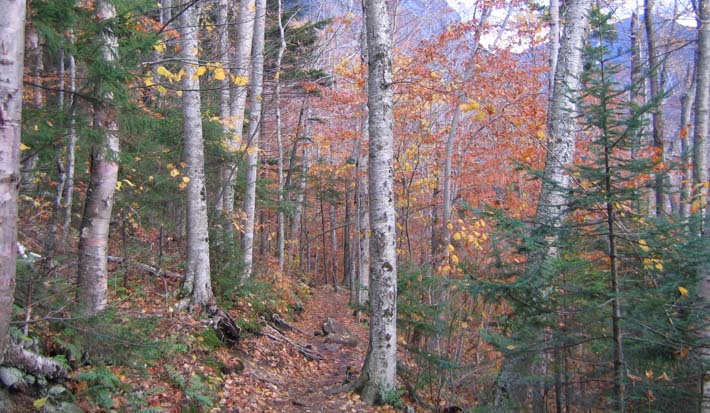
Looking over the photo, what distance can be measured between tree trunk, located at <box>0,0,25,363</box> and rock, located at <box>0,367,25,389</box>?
3.85 feet

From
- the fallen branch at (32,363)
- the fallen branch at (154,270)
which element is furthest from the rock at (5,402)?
the fallen branch at (154,270)

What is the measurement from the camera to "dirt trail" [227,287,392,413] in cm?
650

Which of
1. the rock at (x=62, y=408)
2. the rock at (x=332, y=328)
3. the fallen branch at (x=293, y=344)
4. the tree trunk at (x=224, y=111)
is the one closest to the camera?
the rock at (x=62, y=408)

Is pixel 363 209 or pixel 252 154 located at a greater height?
pixel 252 154

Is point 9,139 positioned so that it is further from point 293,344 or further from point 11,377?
point 293,344

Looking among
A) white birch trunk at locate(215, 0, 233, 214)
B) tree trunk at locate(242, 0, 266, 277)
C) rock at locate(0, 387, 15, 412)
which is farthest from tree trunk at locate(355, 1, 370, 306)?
rock at locate(0, 387, 15, 412)

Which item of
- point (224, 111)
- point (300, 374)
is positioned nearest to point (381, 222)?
point (300, 374)

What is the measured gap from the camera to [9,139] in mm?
2537

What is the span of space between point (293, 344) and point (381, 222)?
12.9 feet

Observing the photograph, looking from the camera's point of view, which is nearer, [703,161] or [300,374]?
[703,161]

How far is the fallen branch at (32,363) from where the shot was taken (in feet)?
11.7

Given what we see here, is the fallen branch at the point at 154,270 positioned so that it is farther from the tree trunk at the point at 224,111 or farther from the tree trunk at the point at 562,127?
the tree trunk at the point at 562,127

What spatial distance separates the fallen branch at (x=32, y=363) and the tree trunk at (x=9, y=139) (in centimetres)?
120

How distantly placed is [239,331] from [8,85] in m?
6.17
